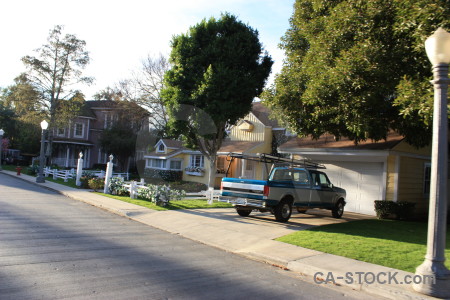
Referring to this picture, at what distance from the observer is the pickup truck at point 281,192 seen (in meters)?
11.5

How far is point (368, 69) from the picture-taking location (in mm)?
9367

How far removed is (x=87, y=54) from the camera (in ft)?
121

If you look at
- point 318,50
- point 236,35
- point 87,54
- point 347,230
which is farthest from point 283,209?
point 87,54

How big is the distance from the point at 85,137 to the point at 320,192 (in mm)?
38810

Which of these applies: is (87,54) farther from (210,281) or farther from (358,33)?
(210,281)

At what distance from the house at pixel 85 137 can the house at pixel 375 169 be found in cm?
2848

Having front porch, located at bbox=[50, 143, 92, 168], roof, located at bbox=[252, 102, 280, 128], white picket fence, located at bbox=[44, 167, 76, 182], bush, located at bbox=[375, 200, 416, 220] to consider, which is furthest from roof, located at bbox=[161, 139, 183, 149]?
bush, located at bbox=[375, 200, 416, 220]

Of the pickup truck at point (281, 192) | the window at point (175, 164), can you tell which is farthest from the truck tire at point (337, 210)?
the window at point (175, 164)

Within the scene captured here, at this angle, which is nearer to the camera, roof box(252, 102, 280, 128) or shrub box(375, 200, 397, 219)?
shrub box(375, 200, 397, 219)

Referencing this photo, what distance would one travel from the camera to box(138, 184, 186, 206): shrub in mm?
14531

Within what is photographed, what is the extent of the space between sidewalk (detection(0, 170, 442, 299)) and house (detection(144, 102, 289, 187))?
39.1 feet

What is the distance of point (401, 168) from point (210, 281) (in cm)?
1218

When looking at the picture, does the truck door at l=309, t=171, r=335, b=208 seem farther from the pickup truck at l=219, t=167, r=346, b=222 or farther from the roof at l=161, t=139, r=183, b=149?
the roof at l=161, t=139, r=183, b=149

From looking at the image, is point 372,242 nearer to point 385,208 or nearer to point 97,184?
point 385,208
